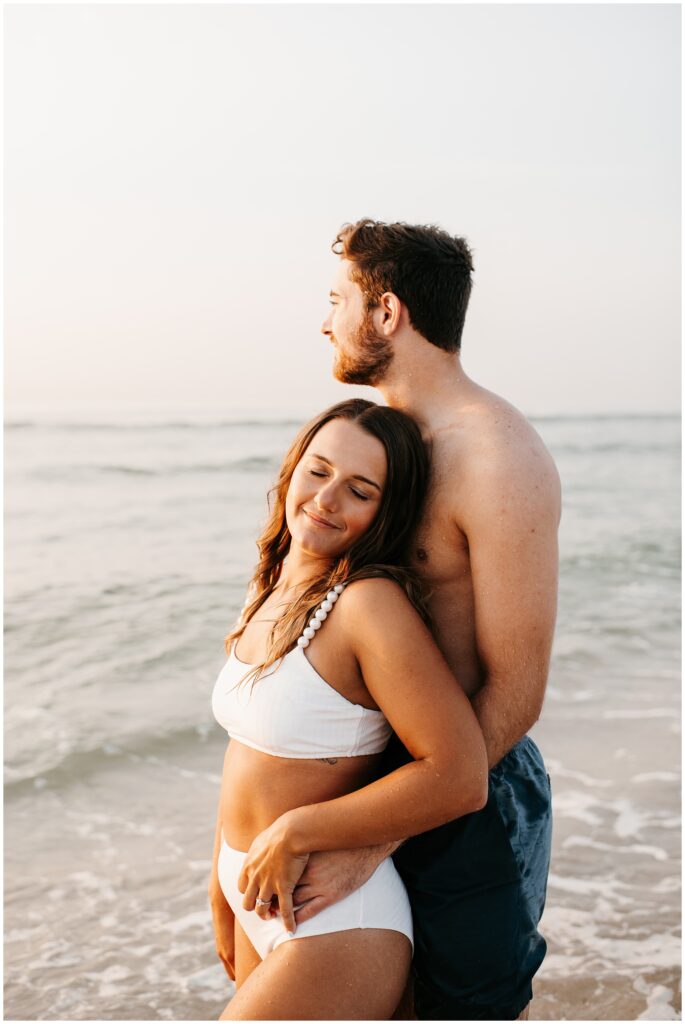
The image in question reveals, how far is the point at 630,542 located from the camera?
15711mm

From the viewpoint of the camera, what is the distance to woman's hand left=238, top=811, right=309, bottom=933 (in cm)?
250

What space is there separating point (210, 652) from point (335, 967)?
758 cm

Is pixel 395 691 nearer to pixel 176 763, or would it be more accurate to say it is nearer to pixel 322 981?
pixel 322 981

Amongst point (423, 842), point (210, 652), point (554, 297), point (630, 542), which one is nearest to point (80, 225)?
point (554, 297)

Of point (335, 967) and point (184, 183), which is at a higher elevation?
point (184, 183)

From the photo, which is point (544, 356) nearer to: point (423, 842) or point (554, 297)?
point (554, 297)

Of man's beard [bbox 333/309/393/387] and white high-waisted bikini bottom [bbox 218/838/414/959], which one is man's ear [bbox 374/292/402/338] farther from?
white high-waisted bikini bottom [bbox 218/838/414/959]

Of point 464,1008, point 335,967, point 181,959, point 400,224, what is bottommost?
point 181,959

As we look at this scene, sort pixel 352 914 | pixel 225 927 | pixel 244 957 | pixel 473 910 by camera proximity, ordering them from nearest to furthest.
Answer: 1. pixel 352 914
2. pixel 473 910
3. pixel 244 957
4. pixel 225 927

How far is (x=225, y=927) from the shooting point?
2988 millimetres

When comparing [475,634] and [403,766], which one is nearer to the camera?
[403,766]

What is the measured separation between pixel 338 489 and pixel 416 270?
75cm

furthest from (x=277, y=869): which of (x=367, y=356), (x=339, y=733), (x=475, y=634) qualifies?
(x=367, y=356)

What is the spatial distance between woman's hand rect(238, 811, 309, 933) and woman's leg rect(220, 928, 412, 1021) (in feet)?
0.26
